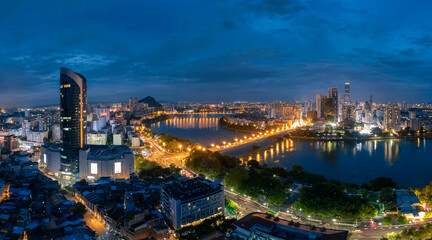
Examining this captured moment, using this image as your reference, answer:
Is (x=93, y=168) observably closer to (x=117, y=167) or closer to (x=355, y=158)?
(x=117, y=167)

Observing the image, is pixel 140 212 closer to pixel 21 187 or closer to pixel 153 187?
pixel 153 187

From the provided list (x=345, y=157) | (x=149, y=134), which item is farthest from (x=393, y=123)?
(x=149, y=134)

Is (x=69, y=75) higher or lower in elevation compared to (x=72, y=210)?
higher

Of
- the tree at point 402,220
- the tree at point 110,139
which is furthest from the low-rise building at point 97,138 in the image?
the tree at point 402,220

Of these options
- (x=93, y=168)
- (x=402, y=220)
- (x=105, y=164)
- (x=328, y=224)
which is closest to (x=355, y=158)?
(x=402, y=220)

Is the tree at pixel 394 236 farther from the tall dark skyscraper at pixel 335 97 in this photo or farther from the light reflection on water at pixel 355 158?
the tall dark skyscraper at pixel 335 97

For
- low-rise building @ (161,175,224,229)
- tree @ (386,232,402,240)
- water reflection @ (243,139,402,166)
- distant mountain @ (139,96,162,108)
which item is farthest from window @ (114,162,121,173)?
distant mountain @ (139,96,162,108)
